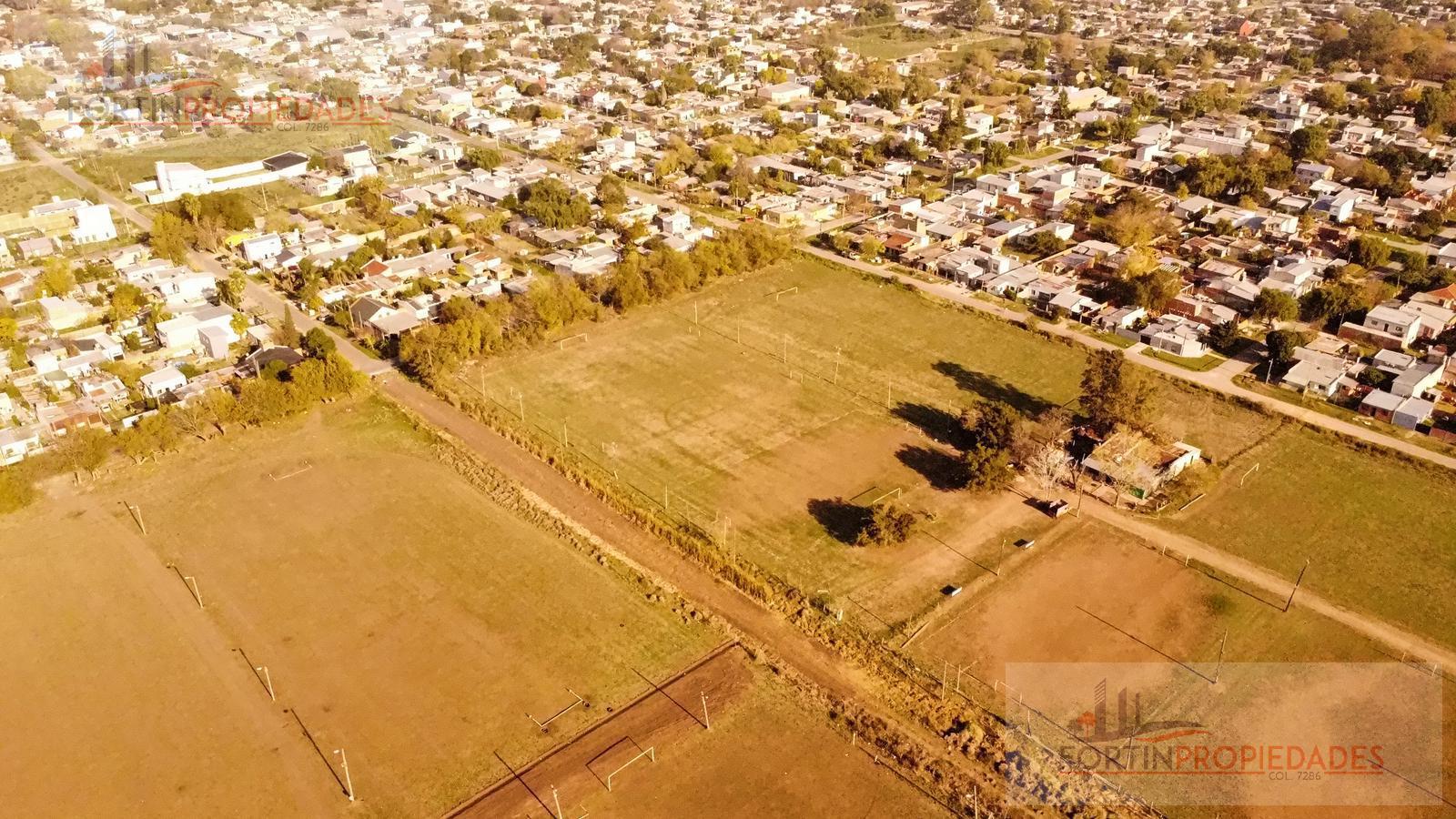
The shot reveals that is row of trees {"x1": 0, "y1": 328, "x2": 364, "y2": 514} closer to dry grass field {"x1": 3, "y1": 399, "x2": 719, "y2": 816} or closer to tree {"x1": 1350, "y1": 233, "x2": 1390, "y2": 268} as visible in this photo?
dry grass field {"x1": 3, "y1": 399, "x2": 719, "y2": 816}

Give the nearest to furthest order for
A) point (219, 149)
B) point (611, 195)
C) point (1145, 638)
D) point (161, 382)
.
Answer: point (1145, 638) < point (161, 382) < point (611, 195) < point (219, 149)

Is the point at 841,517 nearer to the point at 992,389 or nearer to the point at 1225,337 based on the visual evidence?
the point at 992,389

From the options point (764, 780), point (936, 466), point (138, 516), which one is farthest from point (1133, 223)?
point (138, 516)

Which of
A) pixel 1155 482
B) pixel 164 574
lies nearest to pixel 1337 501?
pixel 1155 482

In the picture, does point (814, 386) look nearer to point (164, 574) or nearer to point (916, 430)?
point (916, 430)

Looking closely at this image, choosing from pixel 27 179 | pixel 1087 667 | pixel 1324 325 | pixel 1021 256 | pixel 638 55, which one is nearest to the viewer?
pixel 1087 667
